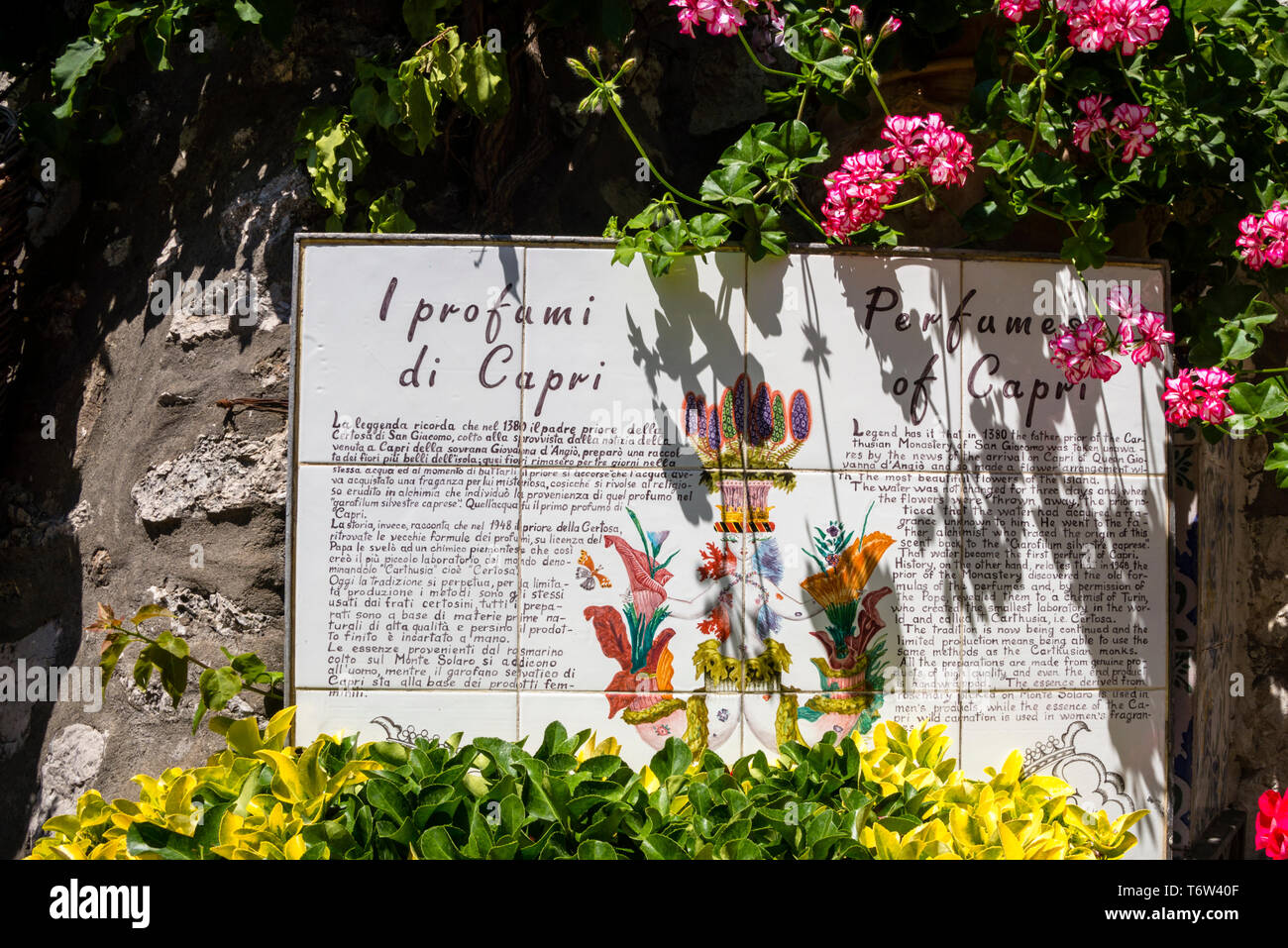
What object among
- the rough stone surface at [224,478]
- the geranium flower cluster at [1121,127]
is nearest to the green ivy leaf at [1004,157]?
the geranium flower cluster at [1121,127]

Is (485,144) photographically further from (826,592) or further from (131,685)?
(131,685)

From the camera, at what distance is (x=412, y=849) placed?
5.90 ft

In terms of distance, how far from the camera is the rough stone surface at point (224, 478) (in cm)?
263

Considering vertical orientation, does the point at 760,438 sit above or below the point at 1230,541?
above

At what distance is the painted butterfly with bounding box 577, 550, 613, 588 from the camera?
2.38m

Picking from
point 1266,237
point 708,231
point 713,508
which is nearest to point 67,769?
point 713,508

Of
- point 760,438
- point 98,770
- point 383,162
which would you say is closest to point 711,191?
point 760,438

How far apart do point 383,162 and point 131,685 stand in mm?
1775

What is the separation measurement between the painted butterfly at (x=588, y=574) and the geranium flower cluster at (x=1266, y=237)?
185cm

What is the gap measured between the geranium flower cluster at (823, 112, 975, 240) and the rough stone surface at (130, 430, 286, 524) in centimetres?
175

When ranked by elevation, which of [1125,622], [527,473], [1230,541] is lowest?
[1125,622]

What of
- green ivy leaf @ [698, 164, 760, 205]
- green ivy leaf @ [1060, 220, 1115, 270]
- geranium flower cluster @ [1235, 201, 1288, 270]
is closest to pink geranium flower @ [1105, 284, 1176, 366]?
green ivy leaf @ [1060, 220, 1115, 270]
